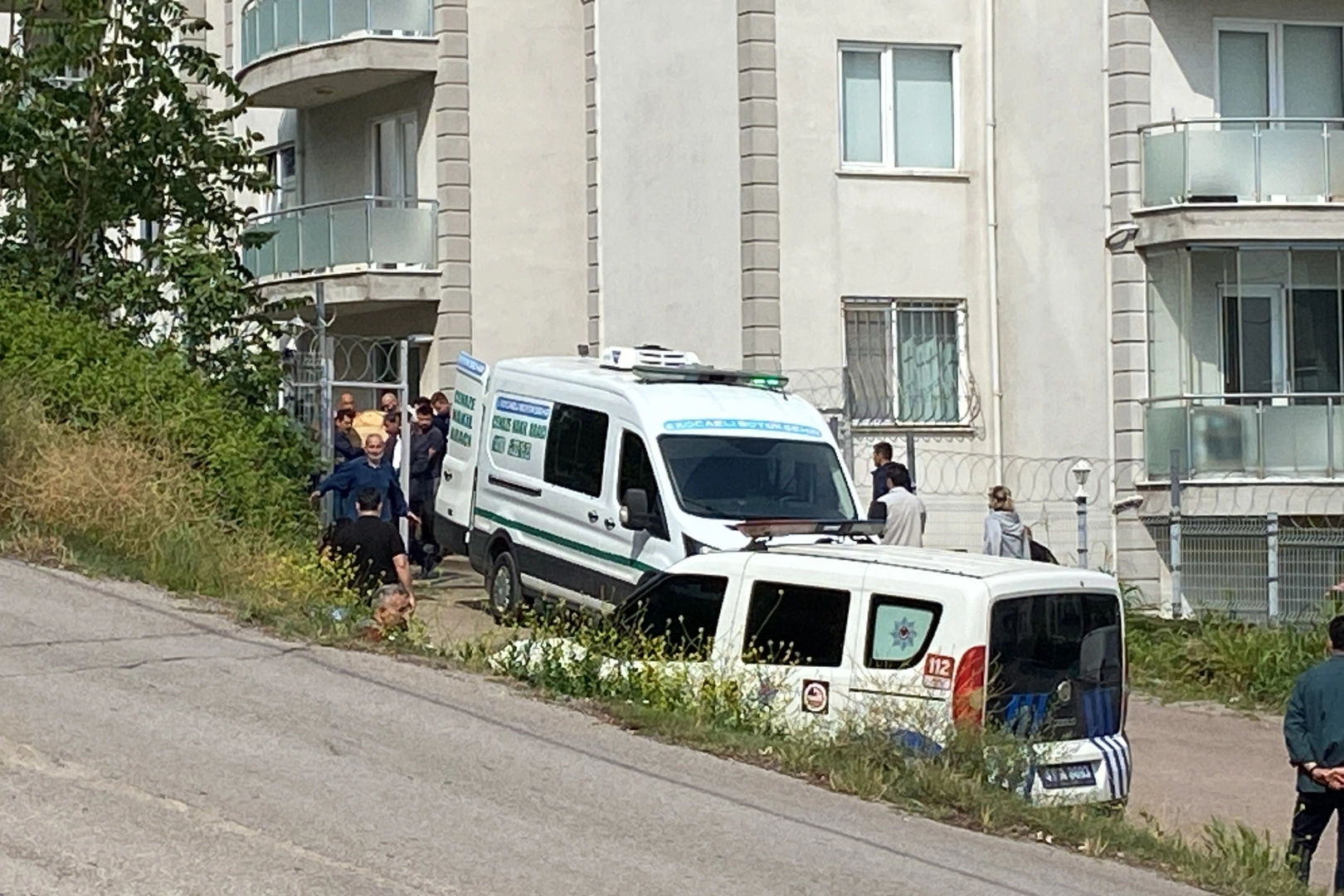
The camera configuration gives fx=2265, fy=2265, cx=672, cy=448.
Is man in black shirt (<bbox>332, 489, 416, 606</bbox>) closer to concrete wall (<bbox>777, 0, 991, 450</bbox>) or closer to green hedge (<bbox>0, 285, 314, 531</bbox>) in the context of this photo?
green hedge (<bbox>0, 285, 314, 531</bbox>)

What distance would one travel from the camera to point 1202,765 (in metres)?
15.4

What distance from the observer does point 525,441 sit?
18984mm

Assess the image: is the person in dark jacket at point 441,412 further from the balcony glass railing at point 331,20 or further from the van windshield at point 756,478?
the balcony glass railing at point 331,20

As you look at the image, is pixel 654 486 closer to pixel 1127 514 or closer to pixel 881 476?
pixel 881 476

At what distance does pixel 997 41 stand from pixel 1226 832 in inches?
649

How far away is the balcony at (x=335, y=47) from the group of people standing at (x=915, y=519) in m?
10.8

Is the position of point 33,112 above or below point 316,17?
below

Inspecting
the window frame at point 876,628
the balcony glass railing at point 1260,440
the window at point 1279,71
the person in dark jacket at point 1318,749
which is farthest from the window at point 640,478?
the window at point 1279,71

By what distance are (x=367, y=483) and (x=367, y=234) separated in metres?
11.6

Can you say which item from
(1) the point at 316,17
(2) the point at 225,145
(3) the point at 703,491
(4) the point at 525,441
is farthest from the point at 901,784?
(1) the point at 316,17

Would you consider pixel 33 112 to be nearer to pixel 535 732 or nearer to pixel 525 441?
pixel 525 441

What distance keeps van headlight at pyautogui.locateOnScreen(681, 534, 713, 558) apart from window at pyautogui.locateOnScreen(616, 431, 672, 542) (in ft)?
0.59

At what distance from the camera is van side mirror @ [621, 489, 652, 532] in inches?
667

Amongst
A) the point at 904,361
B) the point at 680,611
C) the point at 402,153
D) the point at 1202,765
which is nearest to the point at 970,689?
the point at 680,611
